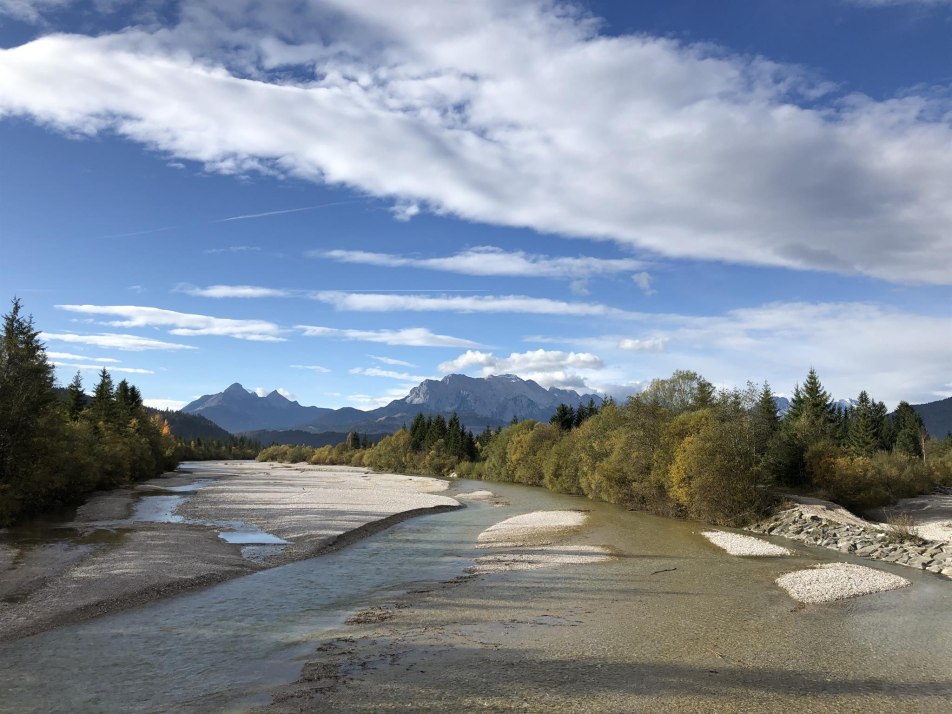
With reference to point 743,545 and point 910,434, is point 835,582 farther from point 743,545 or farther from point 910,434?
point 910,434

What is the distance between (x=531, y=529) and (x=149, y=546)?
24190 mm

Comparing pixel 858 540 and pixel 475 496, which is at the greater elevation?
pixel 858 540

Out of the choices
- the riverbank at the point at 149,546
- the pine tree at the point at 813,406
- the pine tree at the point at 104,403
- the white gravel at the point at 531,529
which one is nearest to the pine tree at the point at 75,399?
the pine tree at the point at 104,403

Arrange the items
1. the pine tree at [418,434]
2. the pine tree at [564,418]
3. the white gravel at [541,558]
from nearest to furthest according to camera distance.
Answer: the white gravel at [541,558] → the pine tree at [564,418] → the pine tree at [418,434]

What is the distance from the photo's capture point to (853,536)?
123 ft

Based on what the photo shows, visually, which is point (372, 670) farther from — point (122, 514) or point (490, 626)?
point (122, 514)

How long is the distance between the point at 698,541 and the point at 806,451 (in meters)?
32.6

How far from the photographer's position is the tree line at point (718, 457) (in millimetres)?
48094

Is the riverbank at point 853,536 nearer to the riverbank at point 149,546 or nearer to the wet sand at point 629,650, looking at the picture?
the wet sand at point 629,650

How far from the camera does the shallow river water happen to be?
43.2 feet

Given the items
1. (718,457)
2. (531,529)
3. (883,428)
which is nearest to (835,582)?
(531,529)

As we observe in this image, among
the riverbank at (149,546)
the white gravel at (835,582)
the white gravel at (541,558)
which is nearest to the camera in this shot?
the riverbank at (149,546)

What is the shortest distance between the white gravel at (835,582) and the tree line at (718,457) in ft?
61.8

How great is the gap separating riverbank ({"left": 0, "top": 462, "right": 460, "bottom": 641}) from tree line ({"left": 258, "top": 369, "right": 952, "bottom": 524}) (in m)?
21.1
